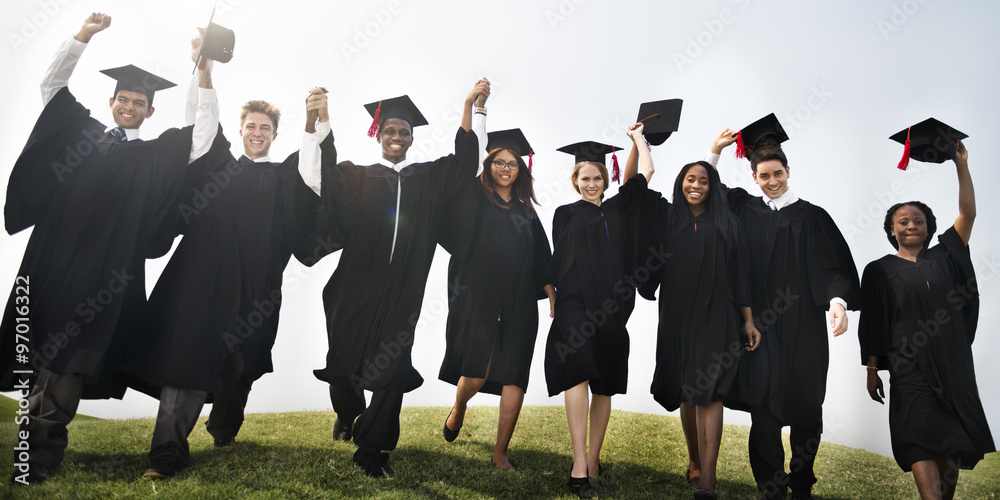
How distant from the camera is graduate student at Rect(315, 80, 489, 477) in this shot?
4043mm

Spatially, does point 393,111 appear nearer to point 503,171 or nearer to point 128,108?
point 503,171

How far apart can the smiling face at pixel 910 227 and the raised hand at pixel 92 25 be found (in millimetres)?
5663

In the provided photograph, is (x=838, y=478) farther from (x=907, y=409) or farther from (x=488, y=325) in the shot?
(x=488, y=325)

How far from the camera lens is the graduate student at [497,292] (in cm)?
452

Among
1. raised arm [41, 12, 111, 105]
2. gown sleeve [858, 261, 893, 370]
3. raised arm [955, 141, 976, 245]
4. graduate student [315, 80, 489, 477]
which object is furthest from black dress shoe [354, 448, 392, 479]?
raised arm [955, 141, 976, 245]

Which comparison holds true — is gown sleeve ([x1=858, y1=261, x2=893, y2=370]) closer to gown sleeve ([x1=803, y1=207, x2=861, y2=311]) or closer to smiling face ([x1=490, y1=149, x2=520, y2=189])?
gown sleeve ([x1=803, y1=207, x2=861, y2=311])

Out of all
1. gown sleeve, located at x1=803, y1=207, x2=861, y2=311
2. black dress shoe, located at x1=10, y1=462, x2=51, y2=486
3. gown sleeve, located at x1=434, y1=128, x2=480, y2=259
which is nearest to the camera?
black dress shoe, located at x1=10, y1=462, x2=51, y2=486

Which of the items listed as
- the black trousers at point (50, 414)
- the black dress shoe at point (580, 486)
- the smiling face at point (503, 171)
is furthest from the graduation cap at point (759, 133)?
the black trousers at point (50, 414)

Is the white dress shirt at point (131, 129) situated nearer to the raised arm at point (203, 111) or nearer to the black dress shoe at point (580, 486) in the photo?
the raised arm at point (203, 111)

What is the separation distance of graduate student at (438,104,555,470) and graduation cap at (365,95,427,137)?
64 cm

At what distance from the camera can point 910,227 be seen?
180 inches

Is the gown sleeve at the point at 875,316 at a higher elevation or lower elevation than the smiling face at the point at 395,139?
lower

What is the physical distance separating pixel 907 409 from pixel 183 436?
4670 millimetres

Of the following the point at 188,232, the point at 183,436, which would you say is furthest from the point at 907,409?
the point at 188,232
